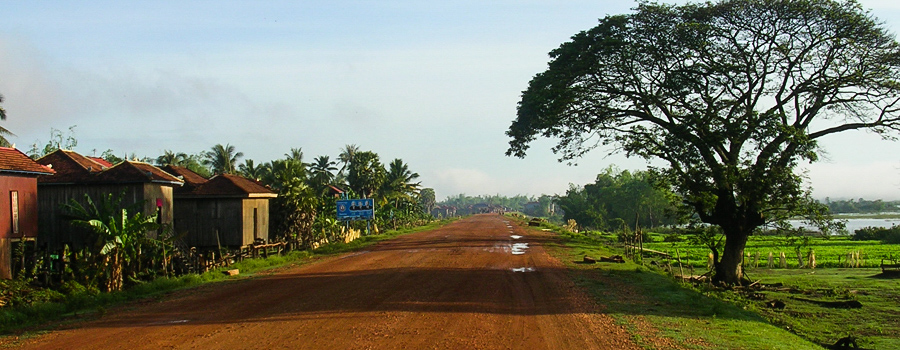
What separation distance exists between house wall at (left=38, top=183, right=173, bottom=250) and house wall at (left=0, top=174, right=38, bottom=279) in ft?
9.69

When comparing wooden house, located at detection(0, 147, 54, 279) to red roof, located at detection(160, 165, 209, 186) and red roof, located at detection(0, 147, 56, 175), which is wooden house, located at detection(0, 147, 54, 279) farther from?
red roof, located at detection(160, 165, 209, 186)

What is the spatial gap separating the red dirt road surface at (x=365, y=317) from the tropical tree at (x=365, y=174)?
41.6 metres

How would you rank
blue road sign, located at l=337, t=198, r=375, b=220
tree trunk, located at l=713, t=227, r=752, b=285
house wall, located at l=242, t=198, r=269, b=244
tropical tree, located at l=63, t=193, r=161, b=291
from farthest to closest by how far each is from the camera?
blue road sign, located at l=337, t=198, r=375, b=220, house wall, located at l=242, t=198, r=269, b=244, tree trunk, located at l=713, t=227, r=752, b=285, tropical tree, located at l=63, t=193, r=161, b=291

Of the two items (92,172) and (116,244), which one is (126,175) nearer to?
(92,172)

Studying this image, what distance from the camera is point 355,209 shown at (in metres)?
39.5

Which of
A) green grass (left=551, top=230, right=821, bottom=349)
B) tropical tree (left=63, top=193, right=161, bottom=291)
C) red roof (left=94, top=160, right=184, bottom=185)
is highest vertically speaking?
red roof (left=94, top=160, right=184, bottom=185)

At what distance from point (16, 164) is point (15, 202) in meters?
1.09

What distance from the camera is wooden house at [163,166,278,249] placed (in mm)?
27906

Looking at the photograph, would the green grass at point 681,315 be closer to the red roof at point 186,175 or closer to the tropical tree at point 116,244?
the tropical tree at point 116,244

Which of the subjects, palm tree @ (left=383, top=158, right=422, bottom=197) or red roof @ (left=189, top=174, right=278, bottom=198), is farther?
palm tree @ (left=383, top=158, right=422, bottom=197)

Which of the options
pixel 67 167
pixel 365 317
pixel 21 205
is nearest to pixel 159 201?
pixel 67 167

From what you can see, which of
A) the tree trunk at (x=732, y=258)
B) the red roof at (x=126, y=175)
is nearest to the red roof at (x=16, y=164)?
the red roof at (x=126, y=175)

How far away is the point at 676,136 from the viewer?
22859mm

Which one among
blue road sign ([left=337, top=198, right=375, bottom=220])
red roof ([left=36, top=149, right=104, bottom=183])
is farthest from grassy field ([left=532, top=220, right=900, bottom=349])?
red roof ([left=36, top=149, right=104, bottom=183])
